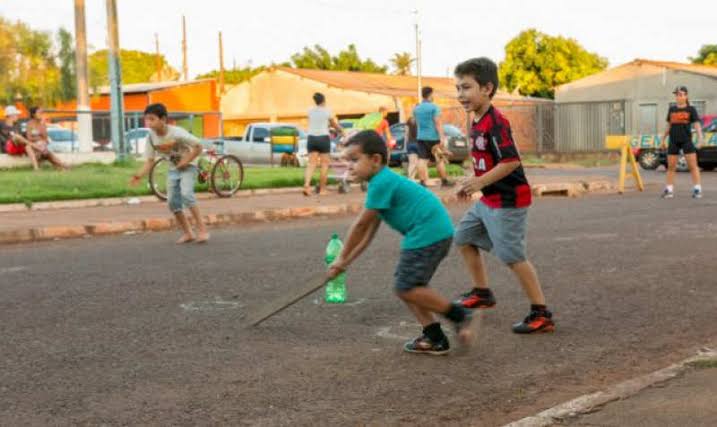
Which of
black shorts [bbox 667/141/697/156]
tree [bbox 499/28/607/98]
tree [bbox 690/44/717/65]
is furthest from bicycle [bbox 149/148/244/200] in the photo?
tree [bbox 690/44/717/65]

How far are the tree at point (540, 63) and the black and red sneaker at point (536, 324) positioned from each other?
60.1 meters

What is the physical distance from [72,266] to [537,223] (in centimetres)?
587

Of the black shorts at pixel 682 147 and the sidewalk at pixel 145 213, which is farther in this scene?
the black shorts at pixel 682 147

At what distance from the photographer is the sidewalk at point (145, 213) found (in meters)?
11.6

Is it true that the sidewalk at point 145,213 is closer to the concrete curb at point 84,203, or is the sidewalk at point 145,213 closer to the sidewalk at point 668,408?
the concrete curb at point 84,203

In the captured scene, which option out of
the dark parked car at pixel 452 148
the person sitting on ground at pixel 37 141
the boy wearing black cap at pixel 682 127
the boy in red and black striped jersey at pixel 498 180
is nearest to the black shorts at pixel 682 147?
the boy wearing black cap at pixel 682 127

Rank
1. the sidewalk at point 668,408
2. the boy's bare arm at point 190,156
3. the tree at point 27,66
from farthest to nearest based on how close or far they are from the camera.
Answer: the tree at point 27,66 → the boy's bare arm at point 190,156 → the sidewalk at point 668,408

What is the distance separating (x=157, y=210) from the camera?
13750 mm

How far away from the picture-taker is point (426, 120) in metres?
16.8

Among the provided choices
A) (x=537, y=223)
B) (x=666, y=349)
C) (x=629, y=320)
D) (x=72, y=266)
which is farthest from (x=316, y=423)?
(x=537, y=223)

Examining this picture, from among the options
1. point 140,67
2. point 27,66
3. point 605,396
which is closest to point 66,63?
point 27,66

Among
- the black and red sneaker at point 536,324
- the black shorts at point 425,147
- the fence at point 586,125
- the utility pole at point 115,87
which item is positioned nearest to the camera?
the black and red sneaker at point 536,324

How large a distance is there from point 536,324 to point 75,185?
1222cm

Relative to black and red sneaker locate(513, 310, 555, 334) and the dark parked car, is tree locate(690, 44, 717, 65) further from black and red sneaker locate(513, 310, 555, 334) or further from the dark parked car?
black and red sneaker locate(513, 310, 555, 334)
